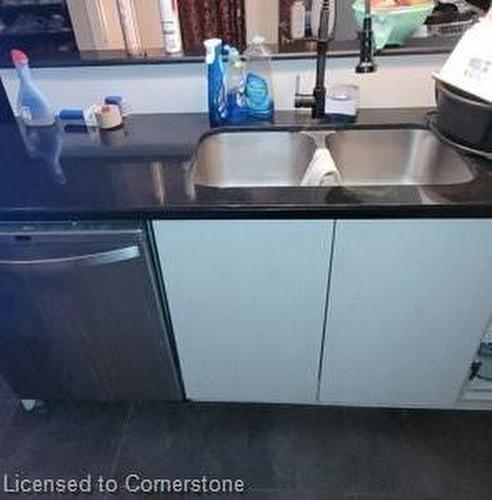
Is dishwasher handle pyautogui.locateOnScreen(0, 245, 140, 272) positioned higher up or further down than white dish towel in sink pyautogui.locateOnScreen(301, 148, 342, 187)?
further down

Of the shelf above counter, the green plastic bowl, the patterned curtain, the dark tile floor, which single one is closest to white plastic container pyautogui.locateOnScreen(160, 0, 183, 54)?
the shelf above counter

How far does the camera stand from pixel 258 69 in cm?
134

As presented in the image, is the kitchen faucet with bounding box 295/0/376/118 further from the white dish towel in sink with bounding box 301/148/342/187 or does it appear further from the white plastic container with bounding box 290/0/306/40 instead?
the white plastic container with bounding box 290/0/306/40

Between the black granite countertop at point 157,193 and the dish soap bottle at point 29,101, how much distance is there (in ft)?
0.46

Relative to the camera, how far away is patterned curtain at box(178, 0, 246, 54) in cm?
169

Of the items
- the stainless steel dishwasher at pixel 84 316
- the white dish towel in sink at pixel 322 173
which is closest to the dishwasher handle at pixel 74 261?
the stainless steel dishwasher at pixel 84 316

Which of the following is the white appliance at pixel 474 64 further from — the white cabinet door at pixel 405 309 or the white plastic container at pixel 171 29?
the white plastic container at pixel 171 29

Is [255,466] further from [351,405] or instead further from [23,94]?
[23,94]

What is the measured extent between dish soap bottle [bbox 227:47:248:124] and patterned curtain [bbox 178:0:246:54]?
0.34m

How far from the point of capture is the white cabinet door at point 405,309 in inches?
37.9

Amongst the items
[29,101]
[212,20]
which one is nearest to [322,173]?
[29,101]

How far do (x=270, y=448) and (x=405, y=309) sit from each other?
2.31 ft

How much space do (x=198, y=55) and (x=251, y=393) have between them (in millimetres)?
1125

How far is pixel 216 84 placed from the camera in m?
→ 1.29
